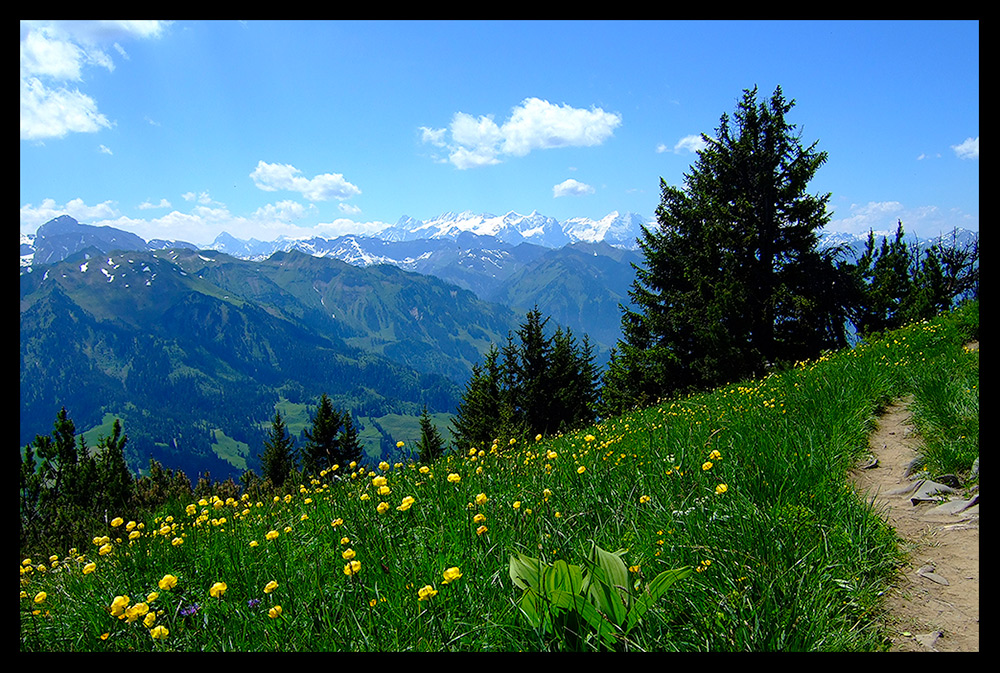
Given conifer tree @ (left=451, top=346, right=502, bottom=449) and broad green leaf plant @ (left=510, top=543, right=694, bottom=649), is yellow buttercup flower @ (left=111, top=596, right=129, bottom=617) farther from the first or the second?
conifer tree @ (left=451, top=346, right=502, bottom=449)

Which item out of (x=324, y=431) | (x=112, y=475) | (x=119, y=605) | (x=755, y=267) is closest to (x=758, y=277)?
(x=755, y=267)

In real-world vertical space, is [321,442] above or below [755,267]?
below

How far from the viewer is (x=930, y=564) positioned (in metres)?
3.03

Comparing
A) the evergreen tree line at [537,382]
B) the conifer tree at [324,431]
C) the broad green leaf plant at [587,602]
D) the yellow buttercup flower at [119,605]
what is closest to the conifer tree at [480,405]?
the evergreen tree line at [537,382]

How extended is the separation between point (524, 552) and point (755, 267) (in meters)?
28.3

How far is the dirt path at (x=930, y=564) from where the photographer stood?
240 cm

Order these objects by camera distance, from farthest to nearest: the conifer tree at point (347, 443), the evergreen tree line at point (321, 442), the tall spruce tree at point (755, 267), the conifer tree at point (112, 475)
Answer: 1. the conifer tree at point (347, 443)
2. the evergreen tree line at point (321, 442)
3. the tall spruce tree at point (755, 267)
4. the conifer tree at point (112, 475)

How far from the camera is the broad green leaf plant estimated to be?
88.3 inches

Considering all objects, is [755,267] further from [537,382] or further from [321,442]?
[321,442]

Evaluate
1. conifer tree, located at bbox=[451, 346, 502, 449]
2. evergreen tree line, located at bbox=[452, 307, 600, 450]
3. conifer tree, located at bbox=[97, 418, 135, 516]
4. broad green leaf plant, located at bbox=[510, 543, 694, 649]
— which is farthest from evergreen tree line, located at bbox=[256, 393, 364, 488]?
broad green leaf plant, located at bbox=[510, 543, 694, 649]

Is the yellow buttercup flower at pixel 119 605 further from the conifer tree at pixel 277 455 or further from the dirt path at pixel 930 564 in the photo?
the conifer tree at pixel 277 455

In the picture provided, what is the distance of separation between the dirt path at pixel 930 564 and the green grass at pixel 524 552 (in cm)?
12
